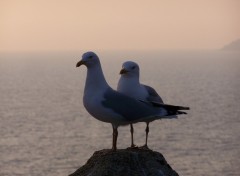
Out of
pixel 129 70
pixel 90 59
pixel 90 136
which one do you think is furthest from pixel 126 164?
pixel 90 136

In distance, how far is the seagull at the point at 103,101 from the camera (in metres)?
12.9

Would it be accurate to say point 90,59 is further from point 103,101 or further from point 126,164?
point 126,164

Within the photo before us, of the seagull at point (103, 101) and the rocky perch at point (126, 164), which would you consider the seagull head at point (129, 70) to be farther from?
the rocky perch at point (126, 164)

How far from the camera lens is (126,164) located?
13672 millimetres

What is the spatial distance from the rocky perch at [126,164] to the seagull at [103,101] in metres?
0.79

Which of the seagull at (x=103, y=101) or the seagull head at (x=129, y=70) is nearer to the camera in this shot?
the seagull at (x=103, y=101)

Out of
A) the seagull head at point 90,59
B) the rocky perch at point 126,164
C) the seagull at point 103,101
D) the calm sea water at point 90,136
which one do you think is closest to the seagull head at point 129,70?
the seagull at point 103,101

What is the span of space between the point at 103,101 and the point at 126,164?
76.7 inches

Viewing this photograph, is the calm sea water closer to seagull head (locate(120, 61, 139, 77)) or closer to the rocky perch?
the rocky perch

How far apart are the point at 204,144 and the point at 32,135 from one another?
3453cm

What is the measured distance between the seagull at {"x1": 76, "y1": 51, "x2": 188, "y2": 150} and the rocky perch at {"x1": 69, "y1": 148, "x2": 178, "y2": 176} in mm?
795

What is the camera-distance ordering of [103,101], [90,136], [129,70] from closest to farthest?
[103,101] < [129,70] < [90,136]

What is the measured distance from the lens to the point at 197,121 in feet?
387

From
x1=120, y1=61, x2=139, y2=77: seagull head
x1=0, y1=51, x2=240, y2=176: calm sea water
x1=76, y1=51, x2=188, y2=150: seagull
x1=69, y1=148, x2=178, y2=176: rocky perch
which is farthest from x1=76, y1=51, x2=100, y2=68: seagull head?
x1=0, y1=51, x2=240, y2=176: calm sea water
